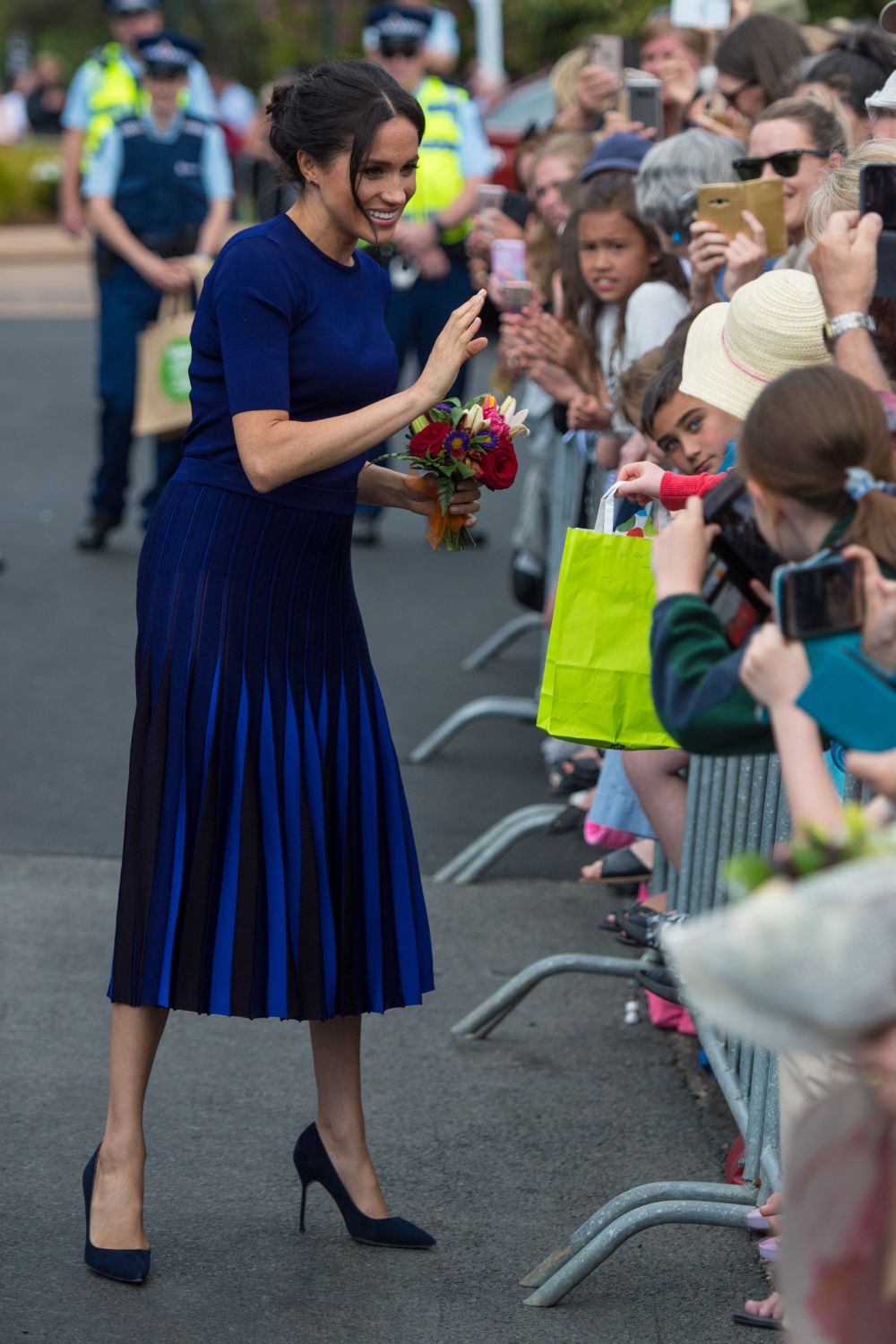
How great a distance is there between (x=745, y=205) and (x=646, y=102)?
2.32 meters

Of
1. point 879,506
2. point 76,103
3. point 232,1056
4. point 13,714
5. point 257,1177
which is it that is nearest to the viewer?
point 879,506

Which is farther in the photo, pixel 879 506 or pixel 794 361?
pixel 794 361

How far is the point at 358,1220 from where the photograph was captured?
12.6 feet

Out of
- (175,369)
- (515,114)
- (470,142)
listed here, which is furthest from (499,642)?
(515,114)

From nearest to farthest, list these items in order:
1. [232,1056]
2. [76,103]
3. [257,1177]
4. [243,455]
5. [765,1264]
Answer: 1. [243,455]
2. [765,1264]
3. [257,1177]
4. [232,1056]
5. [76,103]

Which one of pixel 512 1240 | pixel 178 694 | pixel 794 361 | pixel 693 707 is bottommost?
pixel 512 1240

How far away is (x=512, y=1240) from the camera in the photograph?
3869mm

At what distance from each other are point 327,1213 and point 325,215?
6.42 ft

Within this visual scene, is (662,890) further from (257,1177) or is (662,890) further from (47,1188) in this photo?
(47,1188)

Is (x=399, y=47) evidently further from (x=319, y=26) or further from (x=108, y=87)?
(x=319, y=26)

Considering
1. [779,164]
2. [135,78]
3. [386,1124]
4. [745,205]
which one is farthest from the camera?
[135,78]

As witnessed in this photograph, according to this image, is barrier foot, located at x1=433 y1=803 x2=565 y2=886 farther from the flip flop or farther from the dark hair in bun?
the dark hair in bun

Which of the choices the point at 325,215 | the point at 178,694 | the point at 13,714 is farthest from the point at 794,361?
the point at 13,714

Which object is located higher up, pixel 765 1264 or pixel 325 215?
Answer: pixel 325 215
